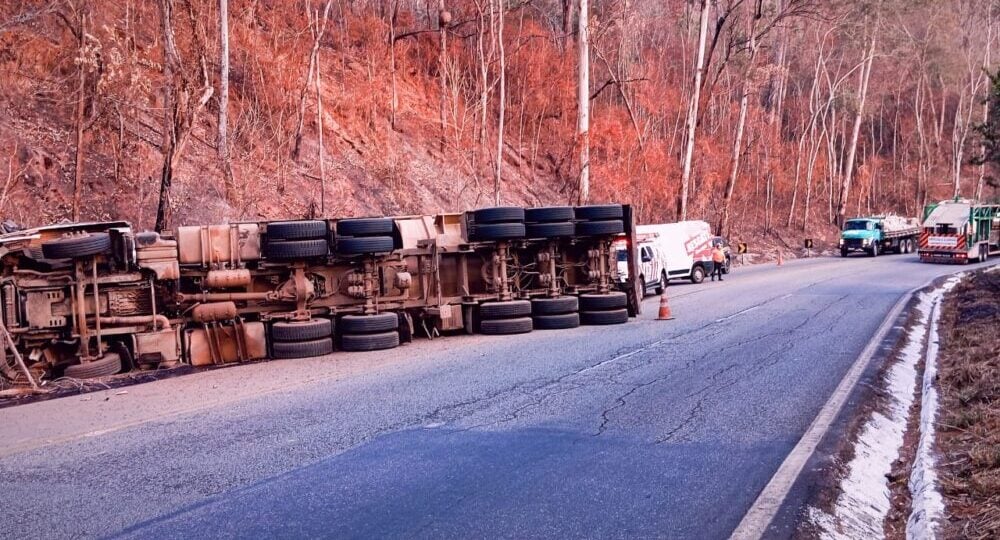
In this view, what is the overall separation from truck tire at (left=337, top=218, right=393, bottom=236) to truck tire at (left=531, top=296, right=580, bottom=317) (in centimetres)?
345

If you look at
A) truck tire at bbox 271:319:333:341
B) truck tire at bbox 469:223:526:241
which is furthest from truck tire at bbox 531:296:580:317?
truck tire at bbox 271:319:333:341

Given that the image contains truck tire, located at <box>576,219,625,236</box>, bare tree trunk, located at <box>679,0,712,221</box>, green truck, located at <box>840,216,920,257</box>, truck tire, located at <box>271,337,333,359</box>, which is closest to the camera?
truck tire, located at <box>271,337,333,359</box>

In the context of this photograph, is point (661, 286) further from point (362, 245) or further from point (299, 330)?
point (299, 330)

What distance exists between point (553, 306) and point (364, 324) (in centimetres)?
407

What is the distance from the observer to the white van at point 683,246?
28.2m

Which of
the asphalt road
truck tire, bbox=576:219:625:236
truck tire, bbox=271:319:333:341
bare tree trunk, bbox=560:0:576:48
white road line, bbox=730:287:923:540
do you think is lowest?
white road line, bbox=730:287:923:540

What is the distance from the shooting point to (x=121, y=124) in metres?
20.9

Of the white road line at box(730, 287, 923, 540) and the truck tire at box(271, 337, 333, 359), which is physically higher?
the truck tire at box(271, 337, 333, 359)

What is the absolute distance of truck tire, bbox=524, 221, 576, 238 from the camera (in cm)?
1577

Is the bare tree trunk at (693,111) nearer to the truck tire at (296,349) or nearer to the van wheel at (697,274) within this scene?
the van wheel at (697,274)

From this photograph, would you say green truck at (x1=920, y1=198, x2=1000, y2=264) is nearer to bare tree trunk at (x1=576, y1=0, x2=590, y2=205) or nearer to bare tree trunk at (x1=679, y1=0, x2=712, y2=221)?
bare tree trunk at (x1=679, y1=0, x2=712, y2=221)

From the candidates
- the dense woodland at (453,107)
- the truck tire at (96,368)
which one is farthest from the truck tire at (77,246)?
the dense woodland at (453,107)

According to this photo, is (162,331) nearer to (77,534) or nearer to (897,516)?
(77,534)

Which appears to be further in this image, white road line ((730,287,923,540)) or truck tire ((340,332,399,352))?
truck tire ((340,332,399,352))
